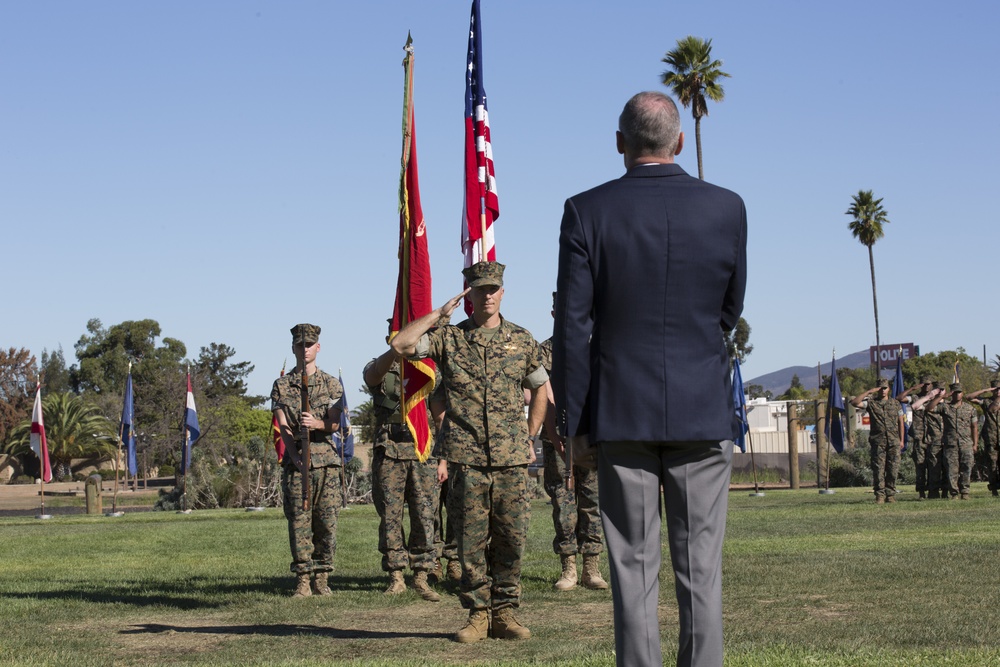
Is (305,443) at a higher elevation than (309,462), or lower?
higher

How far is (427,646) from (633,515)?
3.87 meters

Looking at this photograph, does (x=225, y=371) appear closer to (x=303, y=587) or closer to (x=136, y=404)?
(x=136, y=404)

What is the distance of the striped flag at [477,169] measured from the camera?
1099 centimetres

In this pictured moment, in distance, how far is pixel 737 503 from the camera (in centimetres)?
2666

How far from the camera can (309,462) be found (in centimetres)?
1106

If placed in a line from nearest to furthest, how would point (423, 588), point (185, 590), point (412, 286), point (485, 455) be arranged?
point (485, 455) < point (423, 588) < point (412, 286) < point (185, 590)

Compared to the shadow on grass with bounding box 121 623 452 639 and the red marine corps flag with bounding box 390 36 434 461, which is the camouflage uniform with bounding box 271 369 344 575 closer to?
the red marine corps flag with bounding box 390 36 434 461

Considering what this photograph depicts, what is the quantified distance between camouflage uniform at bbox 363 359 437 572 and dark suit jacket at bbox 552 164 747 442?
6660 mm

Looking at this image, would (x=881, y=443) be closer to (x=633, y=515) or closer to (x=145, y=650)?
(x=145, y=650)

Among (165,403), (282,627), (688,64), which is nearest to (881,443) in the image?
(282,627)

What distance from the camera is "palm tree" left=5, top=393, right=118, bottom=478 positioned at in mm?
60406

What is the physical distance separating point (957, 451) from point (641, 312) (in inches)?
873

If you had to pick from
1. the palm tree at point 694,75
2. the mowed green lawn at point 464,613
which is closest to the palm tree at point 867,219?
the palm tree at point 694,75

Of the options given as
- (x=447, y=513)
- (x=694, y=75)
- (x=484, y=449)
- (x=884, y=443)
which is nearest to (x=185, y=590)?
(x=447, y=513)
